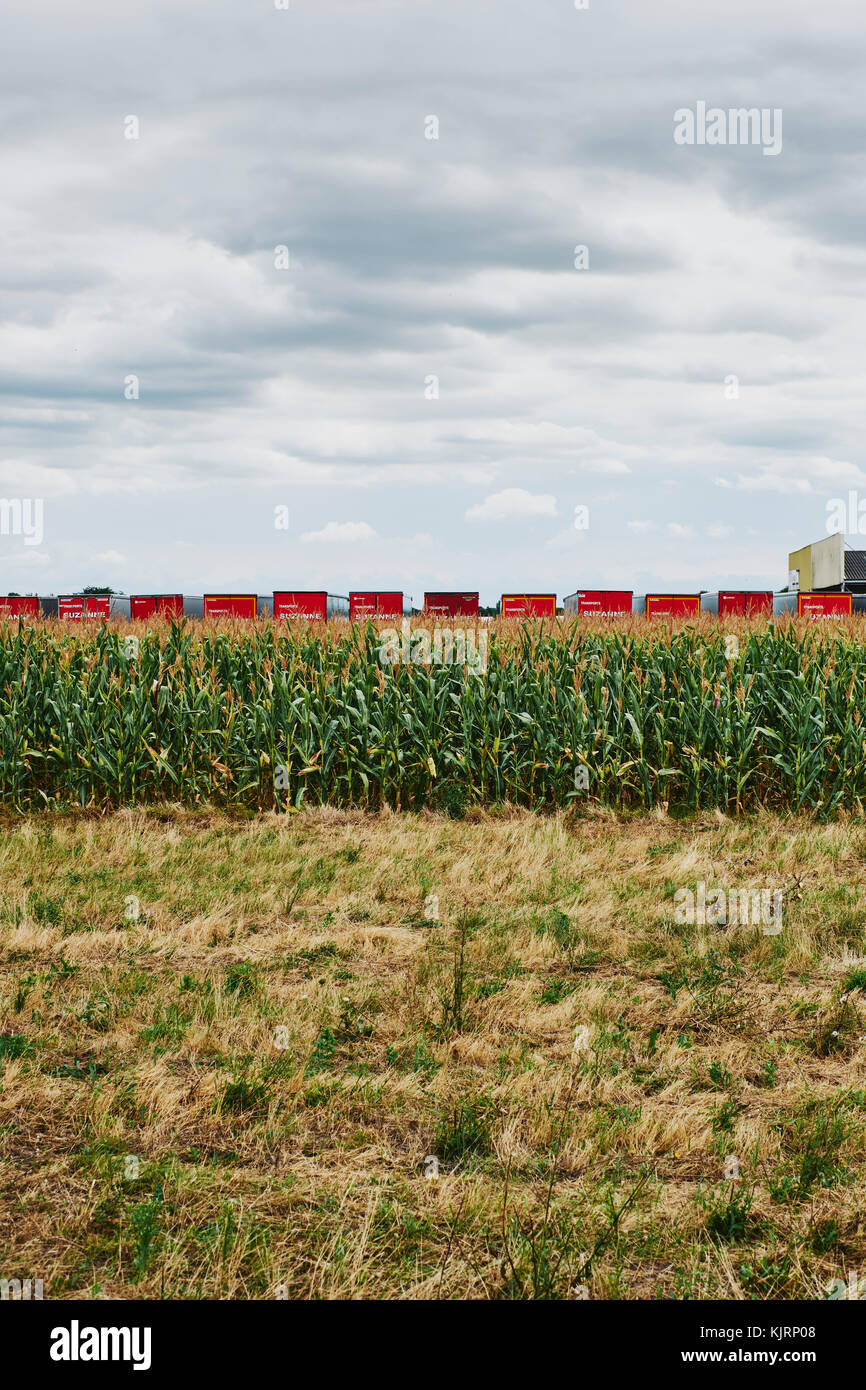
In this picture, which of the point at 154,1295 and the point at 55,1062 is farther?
the point at 55,1062

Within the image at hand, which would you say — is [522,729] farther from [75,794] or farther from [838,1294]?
[838,1294]

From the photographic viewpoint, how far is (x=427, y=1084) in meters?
4.82

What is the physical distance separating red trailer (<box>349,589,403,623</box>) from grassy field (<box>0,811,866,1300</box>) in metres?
20.0

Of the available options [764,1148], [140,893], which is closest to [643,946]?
[764,1148]

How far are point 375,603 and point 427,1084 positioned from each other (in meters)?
24.9

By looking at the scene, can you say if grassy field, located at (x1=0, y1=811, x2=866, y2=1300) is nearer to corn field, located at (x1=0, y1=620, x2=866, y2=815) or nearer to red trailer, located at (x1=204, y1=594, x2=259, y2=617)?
corn field, located at (x1=0, y1=620, x2=866, y2=815)

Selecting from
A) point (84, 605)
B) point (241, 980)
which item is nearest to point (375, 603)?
point (84, 605)

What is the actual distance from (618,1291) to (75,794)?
1011 centimetres

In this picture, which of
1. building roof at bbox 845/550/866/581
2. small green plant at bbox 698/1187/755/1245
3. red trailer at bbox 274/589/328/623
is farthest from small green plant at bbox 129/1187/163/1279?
building roof at bbox 845/550/866/581

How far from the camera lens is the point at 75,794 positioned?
39.6ft

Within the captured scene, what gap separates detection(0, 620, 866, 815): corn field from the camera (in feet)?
38.5

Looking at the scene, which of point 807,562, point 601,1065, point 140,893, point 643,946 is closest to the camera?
point 601,1065

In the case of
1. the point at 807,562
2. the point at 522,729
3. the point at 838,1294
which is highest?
the point at 807,562
